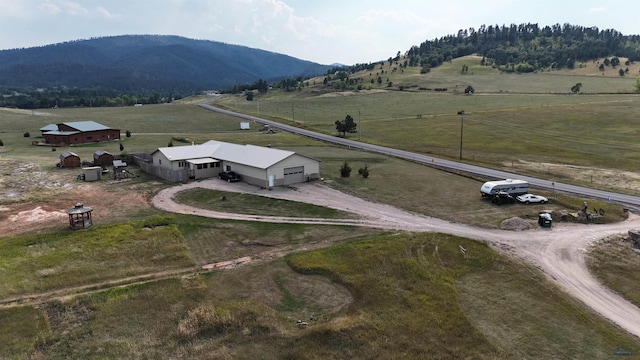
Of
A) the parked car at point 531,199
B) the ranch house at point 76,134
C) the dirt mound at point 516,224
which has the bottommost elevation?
the dirt mound at point 516,224

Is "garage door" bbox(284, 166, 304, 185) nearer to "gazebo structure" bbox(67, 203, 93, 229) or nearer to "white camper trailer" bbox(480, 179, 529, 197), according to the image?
"white camper trailer" bbox(480, 179, 529, 197)

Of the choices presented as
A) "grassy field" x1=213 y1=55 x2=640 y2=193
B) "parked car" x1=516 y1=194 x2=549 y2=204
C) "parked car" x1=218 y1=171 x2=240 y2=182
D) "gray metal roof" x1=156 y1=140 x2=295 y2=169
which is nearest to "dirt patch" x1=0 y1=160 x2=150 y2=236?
"gray metal roof" x1=156 y1=140 x2=295 y2=169

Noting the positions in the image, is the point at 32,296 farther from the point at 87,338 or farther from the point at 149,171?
the point at 149,171

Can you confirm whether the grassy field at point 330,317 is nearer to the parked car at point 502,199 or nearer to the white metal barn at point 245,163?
the parked car at point 502,199

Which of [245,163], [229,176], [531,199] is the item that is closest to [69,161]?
[229,176]

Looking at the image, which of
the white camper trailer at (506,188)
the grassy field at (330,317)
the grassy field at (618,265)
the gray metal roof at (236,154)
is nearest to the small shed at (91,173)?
the gray metal roof at (236,154)

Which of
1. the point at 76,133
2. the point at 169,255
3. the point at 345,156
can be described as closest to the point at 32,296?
the point at 169,255

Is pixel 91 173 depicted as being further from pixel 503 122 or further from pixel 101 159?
pixel 503 122
